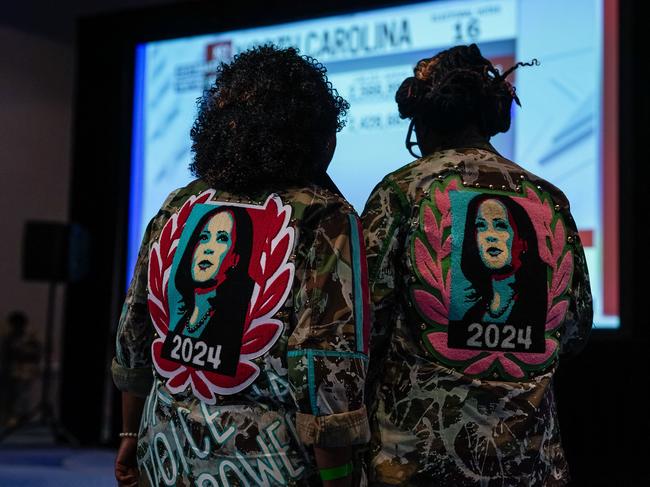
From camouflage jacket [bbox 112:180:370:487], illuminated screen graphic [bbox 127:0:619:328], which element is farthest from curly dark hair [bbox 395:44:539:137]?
illuminated screen graphic [bbox 127:0:619:328]

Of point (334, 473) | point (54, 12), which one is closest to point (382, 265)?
point (334, 473)

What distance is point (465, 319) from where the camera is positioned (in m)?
1.41

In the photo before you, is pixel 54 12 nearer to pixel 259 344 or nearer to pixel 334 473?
pixel 259 344

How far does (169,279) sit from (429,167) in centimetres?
47

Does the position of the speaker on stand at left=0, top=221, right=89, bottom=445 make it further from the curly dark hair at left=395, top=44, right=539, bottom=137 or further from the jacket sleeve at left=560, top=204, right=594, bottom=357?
the jacket sleeve at left=560, top=204, right=594, bottom=357

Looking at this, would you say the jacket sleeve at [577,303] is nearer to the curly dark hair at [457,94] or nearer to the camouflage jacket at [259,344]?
the curly dark hair at [457,94]

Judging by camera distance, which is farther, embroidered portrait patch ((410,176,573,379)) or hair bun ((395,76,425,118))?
hair bun ((395,76,425,118))

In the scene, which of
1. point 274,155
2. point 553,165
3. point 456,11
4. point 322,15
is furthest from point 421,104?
point 322,15

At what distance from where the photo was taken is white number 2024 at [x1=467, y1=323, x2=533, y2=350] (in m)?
1.41

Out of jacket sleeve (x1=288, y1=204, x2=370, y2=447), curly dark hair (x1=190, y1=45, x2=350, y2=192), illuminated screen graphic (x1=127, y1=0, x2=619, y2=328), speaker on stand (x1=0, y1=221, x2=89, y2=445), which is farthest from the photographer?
speaker on stand (x1=0, y1=221, x2=89, y2=445)

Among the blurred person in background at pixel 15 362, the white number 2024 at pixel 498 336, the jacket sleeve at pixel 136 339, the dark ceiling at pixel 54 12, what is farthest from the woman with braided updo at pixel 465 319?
the blurred person in background at pixel 15 362

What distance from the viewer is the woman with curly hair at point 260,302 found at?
1225 millimetres

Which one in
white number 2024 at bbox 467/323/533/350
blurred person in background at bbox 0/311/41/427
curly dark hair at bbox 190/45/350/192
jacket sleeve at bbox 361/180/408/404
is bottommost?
blurred person in background at bbox 0/311/41/427

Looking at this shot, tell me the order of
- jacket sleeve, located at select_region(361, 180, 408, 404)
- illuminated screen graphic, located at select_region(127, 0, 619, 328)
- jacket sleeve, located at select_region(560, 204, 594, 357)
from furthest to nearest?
1. illuminated screen graphic, located at select_region(127, 0, 619, 328)
2. jacket sleeve, located at select_region(560, 204, 594, 357)
3. jacket sleeve, located at select_region(361, 180, 408, 404)
